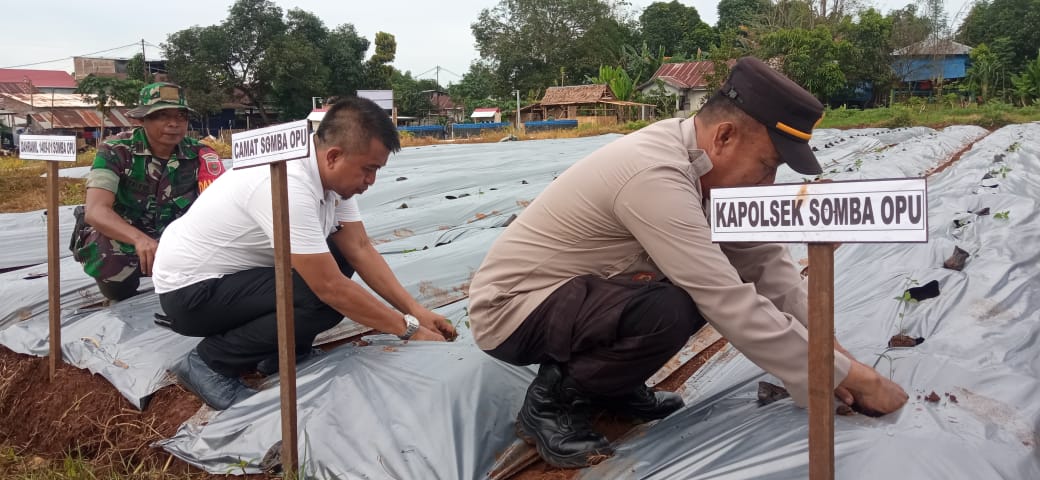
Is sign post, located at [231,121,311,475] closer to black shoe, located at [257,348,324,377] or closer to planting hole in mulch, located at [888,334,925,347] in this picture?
black shoe, located at [257,348,324,377]

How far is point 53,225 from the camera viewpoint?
2.83 meters

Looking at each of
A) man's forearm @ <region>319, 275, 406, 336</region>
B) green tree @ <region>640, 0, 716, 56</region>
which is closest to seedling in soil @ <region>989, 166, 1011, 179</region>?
man's forearm @ <region>319, 275, 406, 336</region>

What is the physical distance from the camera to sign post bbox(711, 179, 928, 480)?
3.78ft

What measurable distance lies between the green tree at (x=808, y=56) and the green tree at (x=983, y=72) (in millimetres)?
5030

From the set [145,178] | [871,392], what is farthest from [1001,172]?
[145,178]

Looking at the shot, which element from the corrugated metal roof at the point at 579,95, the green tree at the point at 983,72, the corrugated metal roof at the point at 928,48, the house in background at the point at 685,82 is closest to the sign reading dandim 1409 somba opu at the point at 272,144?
the corrugated metal roof at the point at 579,95

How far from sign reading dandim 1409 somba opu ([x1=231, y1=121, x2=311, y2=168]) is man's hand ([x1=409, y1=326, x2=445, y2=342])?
0.83 metres

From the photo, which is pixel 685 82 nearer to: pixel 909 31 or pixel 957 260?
pixel 909 31

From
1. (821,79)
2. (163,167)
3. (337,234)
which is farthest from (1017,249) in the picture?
(821,79)

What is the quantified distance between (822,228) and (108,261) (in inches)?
117

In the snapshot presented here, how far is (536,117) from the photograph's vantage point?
99.4ft

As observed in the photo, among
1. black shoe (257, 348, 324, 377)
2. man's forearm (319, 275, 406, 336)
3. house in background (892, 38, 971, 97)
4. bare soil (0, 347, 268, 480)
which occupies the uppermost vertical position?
house in background (892, 38, 971, 97)

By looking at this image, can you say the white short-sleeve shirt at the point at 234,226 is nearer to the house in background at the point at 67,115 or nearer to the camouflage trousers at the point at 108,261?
the camouflage trousers at the point at 108,261

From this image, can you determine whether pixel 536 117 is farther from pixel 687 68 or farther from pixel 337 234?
pixel 337 234
